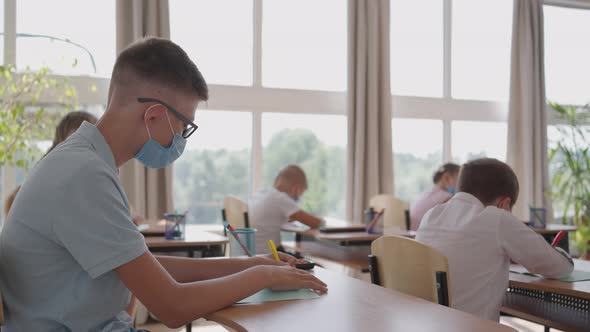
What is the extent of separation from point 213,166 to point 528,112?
3.97m

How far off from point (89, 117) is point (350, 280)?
1672 mm

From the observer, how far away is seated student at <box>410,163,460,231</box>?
458cm

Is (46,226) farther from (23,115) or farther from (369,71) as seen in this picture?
(369,71)

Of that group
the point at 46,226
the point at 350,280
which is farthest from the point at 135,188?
the point at 46,226

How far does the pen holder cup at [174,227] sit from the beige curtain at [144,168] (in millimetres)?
2054

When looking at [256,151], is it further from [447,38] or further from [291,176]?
[447,38]

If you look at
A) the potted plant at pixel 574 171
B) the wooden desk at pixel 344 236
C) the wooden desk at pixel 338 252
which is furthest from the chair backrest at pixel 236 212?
the potted plant at pixel 574 171

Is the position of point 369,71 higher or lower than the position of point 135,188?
higher

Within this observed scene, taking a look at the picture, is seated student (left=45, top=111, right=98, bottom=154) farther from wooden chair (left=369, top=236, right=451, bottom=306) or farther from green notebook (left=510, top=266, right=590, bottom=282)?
green notebook (left=510, top=266, right=590, bottom=282)

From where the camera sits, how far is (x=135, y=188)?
17.3 ft

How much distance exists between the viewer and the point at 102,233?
1092 millimetres

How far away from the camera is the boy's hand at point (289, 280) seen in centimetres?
137

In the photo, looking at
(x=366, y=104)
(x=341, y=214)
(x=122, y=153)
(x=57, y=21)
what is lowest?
(x=341, y=214)

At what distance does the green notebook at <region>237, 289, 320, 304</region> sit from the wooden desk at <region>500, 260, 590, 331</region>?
943 mm
